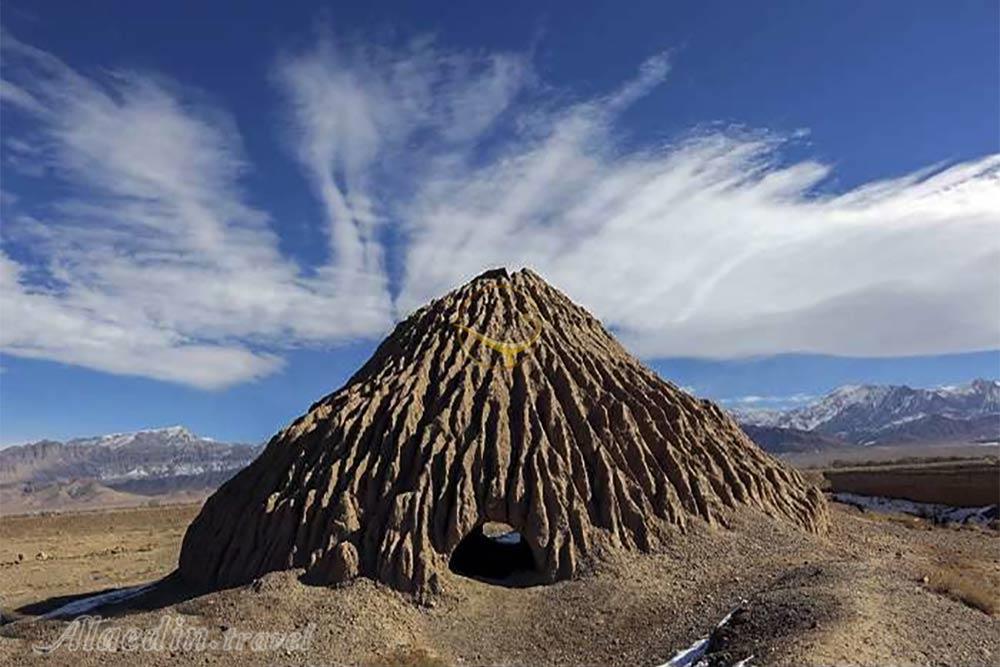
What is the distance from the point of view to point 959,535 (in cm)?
3528

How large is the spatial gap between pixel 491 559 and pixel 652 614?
8.88 metres

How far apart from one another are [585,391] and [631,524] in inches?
214

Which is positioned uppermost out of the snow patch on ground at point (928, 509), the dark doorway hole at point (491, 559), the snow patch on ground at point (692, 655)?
the snow patch on ground at point (928, 509)

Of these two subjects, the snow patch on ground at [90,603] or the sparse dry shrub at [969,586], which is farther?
the snow patch on ground at [90,603]

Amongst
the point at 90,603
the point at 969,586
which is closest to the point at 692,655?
the point at 969,586

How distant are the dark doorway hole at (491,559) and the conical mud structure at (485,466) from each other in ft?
3.75

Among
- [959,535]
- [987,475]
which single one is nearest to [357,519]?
[959,535]

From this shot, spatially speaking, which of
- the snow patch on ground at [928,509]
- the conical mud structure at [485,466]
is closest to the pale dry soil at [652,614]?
the conical mud structure at [485,466]

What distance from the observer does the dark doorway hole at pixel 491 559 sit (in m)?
26.6

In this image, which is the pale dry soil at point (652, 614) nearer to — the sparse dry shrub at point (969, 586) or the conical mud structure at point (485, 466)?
the sparse dry shrub at point (969, 586)

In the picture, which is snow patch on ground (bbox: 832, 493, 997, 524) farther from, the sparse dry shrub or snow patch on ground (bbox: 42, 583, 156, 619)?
snow patch on ground (bbox: 42, 583, 156, 619)

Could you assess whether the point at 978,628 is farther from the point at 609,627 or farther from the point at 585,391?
the point at 585,391

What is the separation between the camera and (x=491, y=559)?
2944 centimetres

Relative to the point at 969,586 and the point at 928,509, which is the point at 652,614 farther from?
the point at 928,509
